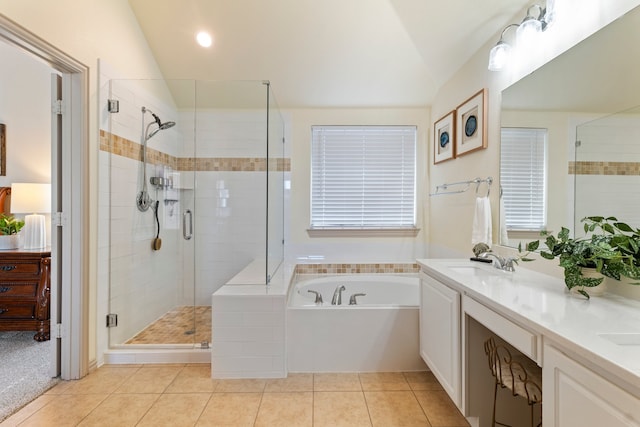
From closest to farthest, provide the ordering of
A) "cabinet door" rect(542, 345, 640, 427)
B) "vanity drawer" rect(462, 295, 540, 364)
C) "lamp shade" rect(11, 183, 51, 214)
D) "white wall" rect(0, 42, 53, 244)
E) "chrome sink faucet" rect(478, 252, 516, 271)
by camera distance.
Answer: "cabinet door" rect(542, 345, 640, 427) → "vanity drawer" rect(462, 295, 540, 364) → "chrome sink faucet" rect(478, 252, 516, 271) → "lamp shade" rect(11, 183, 51, 214) → "white wall" rect(0, 42, 53, 244)

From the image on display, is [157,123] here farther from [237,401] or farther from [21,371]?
[237,401]

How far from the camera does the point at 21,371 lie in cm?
213

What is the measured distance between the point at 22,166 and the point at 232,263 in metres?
2.25

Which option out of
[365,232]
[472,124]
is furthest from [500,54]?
[365,232]

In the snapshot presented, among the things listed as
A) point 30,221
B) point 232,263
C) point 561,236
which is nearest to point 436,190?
point 561,236

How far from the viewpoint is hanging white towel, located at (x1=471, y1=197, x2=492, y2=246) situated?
6.79 ft

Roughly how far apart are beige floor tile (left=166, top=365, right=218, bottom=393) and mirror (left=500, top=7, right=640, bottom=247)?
219 cm

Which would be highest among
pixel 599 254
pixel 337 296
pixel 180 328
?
pixel 599 254

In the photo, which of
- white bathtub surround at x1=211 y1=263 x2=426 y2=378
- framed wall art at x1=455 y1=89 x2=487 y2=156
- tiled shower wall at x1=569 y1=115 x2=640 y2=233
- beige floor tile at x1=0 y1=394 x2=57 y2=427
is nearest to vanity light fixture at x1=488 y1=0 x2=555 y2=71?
framed wall art at x1=455 y1=89 x2=487 y2=156

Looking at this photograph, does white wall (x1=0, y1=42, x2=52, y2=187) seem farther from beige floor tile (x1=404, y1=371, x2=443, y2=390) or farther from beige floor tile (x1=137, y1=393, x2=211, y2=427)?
beige floor tile (x1=404, y1=371, x2=443, y2=390)

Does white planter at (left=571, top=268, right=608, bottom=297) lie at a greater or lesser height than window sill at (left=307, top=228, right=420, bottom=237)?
lesser

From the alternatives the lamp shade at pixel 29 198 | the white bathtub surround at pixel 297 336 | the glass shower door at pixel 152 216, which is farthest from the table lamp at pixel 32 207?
the white bathtub surround at pixel 297 336

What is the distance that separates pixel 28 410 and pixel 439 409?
2.34 metres

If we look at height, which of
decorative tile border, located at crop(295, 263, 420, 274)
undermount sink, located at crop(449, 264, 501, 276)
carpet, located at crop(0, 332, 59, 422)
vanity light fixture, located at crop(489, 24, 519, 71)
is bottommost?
carpet, located at crop(0, 332, 59, 422)
